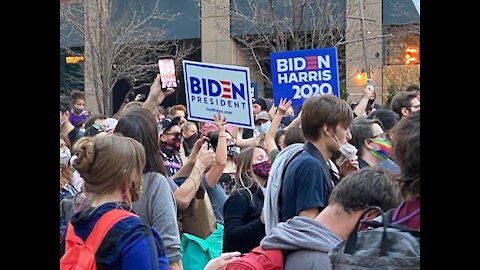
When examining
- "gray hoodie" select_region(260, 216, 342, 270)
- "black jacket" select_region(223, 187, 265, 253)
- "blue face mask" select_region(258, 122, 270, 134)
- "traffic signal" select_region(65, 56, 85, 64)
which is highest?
"traffic signal" select_region(65, 56, 85, 64)

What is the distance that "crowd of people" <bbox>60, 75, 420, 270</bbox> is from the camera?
287 centimetres

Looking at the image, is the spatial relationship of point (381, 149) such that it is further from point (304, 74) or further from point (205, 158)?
point (304, 74)

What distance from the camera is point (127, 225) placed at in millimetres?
3174

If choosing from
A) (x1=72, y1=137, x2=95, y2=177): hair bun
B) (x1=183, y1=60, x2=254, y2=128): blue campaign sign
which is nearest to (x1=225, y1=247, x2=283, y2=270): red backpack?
(x1=72, y1=137, x2=95, y2=177): hair bun

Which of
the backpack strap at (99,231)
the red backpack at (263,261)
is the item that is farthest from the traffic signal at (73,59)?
the red backpack at (263,261)

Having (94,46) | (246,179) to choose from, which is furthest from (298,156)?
(94,46)

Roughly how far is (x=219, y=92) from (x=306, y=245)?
15.0 ft

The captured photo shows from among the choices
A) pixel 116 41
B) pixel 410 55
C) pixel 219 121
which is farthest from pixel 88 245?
pixel 410 55

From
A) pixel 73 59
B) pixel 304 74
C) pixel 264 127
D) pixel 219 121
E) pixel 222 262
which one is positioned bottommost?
pixel 264 127

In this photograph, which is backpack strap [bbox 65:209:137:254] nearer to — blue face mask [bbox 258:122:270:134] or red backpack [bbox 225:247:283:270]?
red backpack [bbox 225:247:283:270]

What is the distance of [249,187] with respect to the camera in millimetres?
5348

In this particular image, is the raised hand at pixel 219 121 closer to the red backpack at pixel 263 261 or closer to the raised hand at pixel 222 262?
the raised hand at pixel 222 262
